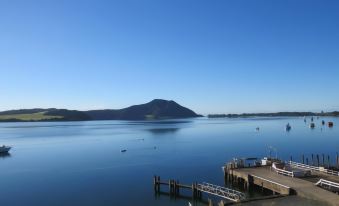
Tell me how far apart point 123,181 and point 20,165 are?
32.8 metres


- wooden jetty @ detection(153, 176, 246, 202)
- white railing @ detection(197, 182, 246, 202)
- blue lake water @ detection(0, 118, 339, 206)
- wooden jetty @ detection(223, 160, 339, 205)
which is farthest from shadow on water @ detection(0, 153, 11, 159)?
white railing @ detection(197, 182, 246, 202)

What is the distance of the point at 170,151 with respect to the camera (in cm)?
9262

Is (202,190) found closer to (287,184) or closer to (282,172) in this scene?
(287,184)

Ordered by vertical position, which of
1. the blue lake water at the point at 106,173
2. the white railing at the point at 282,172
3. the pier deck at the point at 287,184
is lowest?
the blue lake water at the point at 106,173

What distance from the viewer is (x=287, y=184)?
37344 millimetres

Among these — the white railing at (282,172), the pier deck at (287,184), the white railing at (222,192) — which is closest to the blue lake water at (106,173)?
the white railing at (222,192)

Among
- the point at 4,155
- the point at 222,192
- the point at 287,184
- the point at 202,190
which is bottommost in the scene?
the point at 4,155

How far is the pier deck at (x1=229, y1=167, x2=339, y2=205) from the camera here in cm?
3191

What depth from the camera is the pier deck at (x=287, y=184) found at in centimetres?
3191

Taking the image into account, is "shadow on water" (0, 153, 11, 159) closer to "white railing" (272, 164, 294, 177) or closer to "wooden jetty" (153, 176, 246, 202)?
"wooden jetty" (153, 176, 246, 202)

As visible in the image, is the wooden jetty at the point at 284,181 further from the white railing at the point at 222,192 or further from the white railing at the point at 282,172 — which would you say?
the white railing at the point at 222,192

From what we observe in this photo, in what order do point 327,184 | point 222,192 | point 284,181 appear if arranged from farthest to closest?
point 222,192
point 284,181
point 327,184

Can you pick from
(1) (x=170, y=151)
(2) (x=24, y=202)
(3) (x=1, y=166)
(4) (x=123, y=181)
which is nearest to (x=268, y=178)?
(4) (x=123, y=181)

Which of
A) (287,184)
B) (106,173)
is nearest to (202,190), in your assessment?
(287,184)
